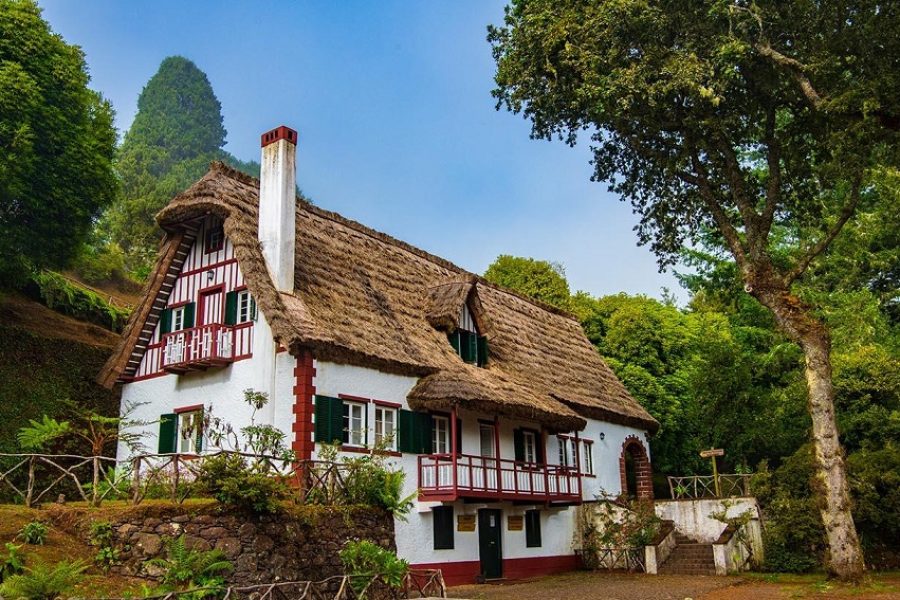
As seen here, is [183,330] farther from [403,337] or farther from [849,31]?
[849,31]

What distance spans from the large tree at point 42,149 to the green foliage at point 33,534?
1052cm

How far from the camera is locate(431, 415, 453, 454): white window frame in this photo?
20497 mm

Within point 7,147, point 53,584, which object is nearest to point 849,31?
point 53,584

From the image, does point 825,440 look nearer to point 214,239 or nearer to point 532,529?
point 532,529

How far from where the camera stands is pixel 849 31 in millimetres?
16781

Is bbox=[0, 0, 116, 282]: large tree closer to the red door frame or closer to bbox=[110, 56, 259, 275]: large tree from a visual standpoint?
the red door frame

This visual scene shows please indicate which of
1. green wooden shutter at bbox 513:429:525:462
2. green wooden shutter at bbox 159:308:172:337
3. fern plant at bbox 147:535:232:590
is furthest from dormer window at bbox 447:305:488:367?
fern plant at bbox 147:535:232:590

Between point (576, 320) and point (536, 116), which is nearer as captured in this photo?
point (536, 116)

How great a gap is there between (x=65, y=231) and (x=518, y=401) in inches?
522

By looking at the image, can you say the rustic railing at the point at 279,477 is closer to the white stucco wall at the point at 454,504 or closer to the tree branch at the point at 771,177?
the white stucco wall at the point at 454,504

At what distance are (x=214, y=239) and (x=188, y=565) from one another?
9.95m

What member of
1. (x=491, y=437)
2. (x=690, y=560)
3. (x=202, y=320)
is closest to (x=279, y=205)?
(x=202, y=320)

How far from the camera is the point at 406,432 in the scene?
19.5 m

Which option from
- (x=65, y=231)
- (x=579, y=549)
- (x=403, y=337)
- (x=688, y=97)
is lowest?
(x=579, y=549)
